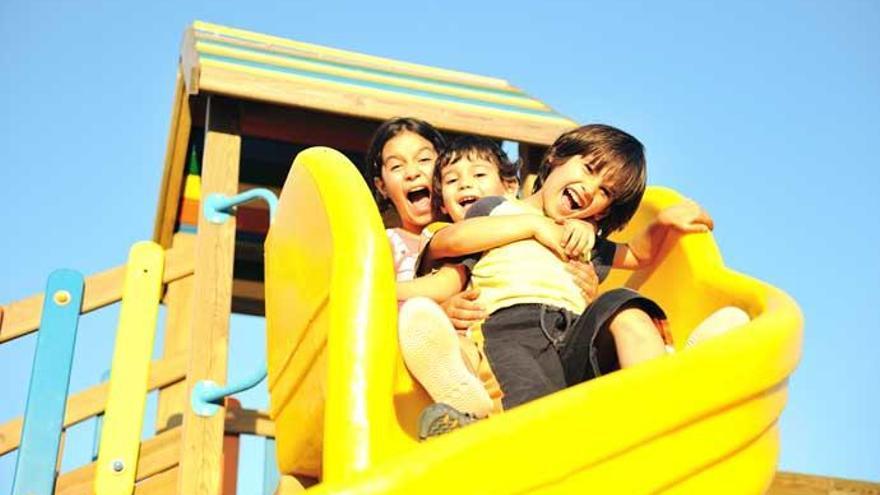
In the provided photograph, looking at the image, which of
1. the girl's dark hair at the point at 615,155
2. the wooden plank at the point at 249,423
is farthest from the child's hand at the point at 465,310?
the wooden plank at the point at 249,423

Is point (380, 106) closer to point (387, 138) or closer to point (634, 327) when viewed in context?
point (387, 138)

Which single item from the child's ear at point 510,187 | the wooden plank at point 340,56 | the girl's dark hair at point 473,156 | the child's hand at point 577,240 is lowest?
the child's hand at point 577,240

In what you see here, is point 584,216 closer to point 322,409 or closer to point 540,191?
point 540,191

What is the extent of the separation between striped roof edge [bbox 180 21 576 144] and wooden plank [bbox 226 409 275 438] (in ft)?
4.57

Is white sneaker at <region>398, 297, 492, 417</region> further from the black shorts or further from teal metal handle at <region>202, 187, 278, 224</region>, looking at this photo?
teal metal handle at <region>202, 187, 278, 224</region>

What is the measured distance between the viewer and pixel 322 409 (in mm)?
1684

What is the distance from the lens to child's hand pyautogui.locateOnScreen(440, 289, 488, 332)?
184 cm

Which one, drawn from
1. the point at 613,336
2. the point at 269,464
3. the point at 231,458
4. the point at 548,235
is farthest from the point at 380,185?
the point at 231,458

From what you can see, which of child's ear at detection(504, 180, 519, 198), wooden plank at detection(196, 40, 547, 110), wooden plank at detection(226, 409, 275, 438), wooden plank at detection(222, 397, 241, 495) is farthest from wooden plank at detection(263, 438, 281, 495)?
child's ear at detection(504, 180, 519, 198)

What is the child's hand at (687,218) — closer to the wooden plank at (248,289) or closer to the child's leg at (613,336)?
the child's leg at (613,336)

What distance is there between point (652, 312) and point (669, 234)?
556mm

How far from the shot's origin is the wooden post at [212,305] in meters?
2.66

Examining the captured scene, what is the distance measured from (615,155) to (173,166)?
102 inches

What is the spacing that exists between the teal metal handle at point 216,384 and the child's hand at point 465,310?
0.89m
